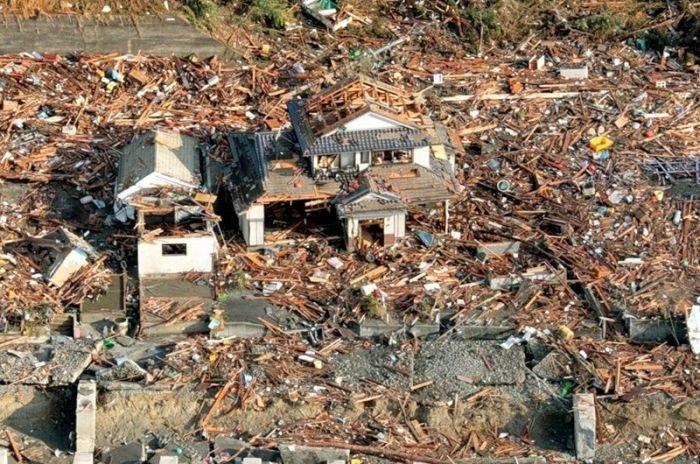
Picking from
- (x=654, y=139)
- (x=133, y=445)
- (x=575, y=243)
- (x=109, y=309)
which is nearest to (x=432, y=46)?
(x=654, y=139)

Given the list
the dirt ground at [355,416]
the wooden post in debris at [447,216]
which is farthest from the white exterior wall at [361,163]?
the dirt ground at [355,416]

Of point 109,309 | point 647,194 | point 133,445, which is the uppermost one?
point 647,194

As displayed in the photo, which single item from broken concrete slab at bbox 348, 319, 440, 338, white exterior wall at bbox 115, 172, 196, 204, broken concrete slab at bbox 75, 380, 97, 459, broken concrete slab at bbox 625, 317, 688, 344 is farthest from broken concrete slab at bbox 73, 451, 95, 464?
broken concrete slab at bbox 625, 317, 688, 344

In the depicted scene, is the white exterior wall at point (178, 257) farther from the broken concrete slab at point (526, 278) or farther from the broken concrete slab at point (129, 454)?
the broken concrete slab at point (526, 278)

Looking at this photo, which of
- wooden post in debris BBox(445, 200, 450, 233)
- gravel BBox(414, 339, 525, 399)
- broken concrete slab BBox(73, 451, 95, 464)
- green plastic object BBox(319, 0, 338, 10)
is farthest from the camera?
green plastic object BBox(319, 0, 338, 10)

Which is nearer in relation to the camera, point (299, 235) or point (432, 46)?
point (299, 235)

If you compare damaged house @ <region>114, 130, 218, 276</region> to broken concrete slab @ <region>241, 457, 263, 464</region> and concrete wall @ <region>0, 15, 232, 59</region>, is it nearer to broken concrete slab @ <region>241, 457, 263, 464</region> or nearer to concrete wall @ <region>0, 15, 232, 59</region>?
broken concrete slab @ <region>241, 457, 263, 464</region>

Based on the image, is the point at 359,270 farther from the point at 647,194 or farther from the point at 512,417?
the point at 647,194
